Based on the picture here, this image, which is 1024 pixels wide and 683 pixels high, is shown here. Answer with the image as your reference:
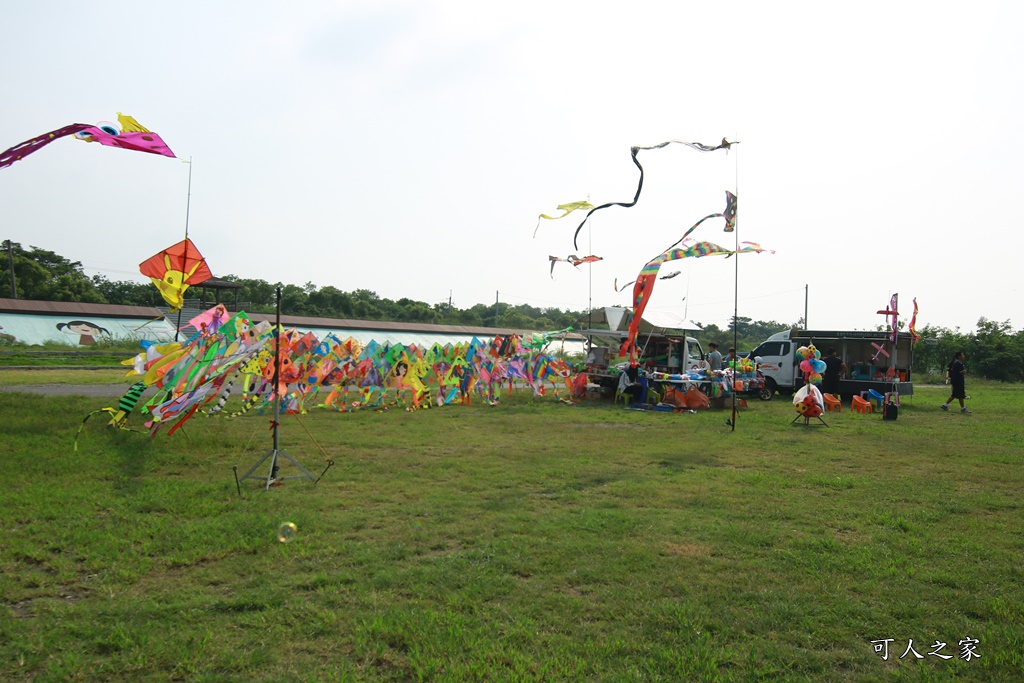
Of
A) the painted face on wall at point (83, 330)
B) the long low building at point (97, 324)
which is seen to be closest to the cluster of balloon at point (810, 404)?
the long low building at point (97, 324)

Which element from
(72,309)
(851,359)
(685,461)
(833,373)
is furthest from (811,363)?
(72,309)

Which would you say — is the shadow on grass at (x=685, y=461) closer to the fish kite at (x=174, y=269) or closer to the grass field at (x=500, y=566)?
the grass field at (x=500, y=566)

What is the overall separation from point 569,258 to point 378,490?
1246 centimetres

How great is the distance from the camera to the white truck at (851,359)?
18531 millimetres

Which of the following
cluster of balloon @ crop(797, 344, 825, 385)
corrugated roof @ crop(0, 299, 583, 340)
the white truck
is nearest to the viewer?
cluster of balloon @ crop(797, 344, 825, 385)

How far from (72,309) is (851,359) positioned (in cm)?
3356

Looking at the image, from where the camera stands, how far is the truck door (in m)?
20.7

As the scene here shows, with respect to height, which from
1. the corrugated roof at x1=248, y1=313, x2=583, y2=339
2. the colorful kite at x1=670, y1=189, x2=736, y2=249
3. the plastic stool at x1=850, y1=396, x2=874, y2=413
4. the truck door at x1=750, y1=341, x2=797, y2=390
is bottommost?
the plastic stool at x1=850, y1=396, x2=874, y2=413

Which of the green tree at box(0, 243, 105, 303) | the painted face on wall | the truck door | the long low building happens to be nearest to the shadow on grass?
the truck door

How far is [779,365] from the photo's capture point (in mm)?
20938

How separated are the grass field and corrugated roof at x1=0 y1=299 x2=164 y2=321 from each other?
2566 centimetres

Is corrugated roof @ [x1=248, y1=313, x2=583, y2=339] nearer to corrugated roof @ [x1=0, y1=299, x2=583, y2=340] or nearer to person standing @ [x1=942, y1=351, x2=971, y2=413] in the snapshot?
corrugated roof @ [x1=0, y1=299, x2=583, y2=340]

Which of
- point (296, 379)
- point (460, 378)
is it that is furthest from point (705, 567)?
point (460, 378)

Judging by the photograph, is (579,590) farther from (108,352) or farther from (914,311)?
(108,352)
